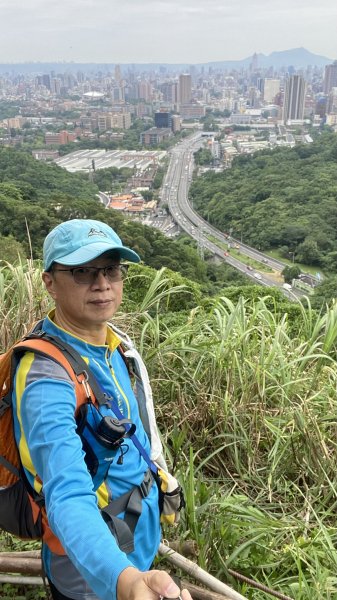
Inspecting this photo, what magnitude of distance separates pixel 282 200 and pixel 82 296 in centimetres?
3667

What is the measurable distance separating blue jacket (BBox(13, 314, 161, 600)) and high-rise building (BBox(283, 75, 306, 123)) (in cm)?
9822

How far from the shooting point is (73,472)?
0.81 metres

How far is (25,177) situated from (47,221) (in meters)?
24.2

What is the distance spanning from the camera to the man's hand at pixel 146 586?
2.19ft

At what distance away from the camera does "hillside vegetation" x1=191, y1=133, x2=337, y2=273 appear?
2989 centimetres

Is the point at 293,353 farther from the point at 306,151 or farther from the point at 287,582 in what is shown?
the point at 306,151

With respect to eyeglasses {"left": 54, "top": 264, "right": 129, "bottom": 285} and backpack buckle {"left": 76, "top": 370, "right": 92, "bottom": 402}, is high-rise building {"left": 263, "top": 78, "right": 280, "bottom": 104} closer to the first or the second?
eyeglasses {"left": 54, "top": 264, "right": 129, "bottom": 285}

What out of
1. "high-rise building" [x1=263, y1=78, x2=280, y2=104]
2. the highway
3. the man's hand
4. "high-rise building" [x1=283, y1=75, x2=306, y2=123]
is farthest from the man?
"high-rise building" [x1=263, y1=78, x2=280, y2=104]

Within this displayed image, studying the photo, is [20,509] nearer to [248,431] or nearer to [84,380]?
[84,380]

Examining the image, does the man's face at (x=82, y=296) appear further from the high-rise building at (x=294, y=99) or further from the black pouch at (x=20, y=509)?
the high-rise building at (x=294, y=99)

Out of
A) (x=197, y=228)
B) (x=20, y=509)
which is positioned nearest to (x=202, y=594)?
(x=20, y=509)

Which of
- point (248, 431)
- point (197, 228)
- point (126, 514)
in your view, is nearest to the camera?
point (126, 514)

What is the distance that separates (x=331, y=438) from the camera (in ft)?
6.59

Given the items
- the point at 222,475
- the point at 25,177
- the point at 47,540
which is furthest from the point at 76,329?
the point at 25,177
